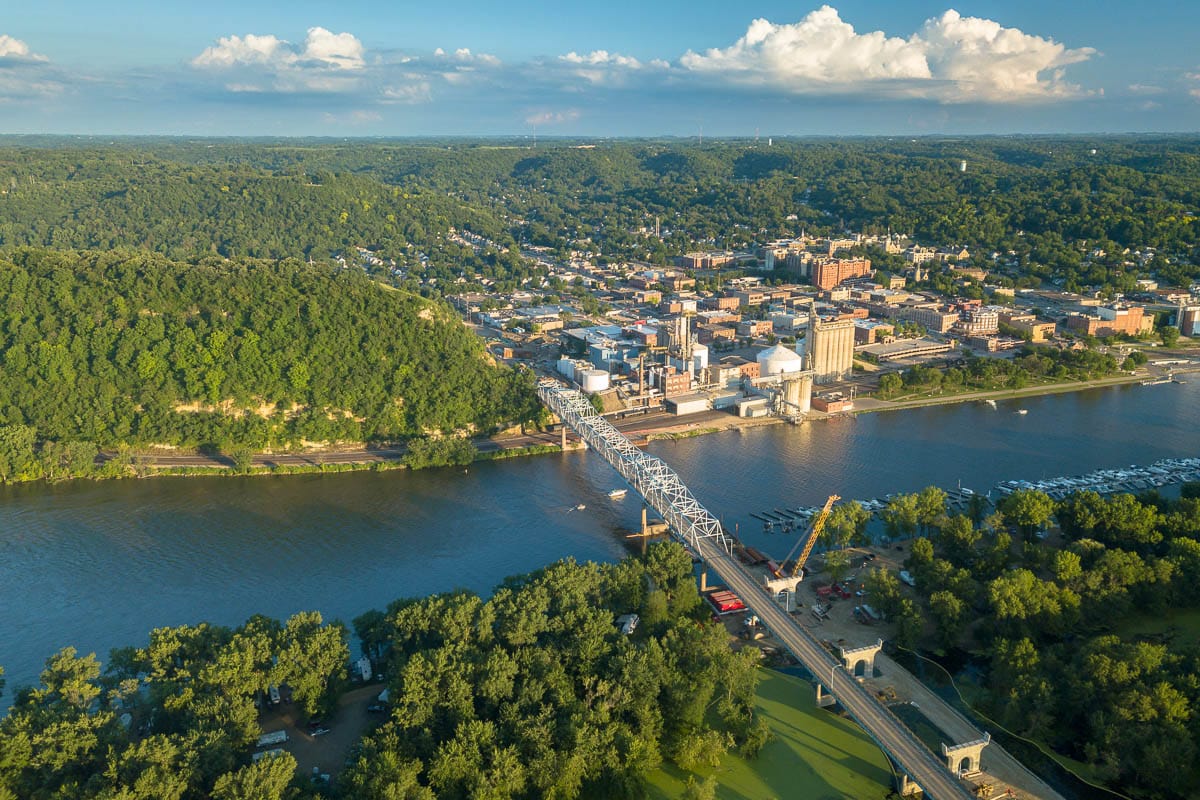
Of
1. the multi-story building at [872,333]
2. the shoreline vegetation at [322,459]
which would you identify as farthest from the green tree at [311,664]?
the multi-story building at [872,333]

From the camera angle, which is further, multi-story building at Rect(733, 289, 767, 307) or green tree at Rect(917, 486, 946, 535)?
multi-story building at Rect(733, 289, 767, 307)

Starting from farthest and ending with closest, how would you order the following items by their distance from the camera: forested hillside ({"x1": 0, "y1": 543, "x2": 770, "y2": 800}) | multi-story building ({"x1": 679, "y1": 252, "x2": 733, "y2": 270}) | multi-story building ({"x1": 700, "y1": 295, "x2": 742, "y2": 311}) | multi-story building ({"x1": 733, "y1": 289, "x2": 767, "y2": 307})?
multi-story building ({"x1": 679, "y1": 252, "x2": 733, "y2": 270})
multi-story building ({"x1": 733, "y1": 289, "x2": 767, "y2": 307})
multi-story building ({"x1": 700, "y1": 295, "x2": 742, "y2": 311})
forested hillside ({"x1": 0, "y1": 543, "x2": 770, "y2": 800})

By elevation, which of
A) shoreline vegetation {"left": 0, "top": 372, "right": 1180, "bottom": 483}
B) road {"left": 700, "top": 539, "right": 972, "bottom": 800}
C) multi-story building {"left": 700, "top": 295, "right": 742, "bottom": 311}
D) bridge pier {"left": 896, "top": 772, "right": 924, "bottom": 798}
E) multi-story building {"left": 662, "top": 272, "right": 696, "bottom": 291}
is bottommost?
bridge pier {"left": 896, "top": 772, "right": 924, "bottom": 798}

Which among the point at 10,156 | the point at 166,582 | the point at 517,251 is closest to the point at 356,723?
the point at 166,582

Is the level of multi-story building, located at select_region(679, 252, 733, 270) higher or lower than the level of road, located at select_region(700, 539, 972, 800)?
higher

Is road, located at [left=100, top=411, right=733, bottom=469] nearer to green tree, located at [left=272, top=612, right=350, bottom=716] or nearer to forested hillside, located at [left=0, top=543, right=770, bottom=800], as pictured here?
forested hillside, located at [left=0, top=543, right=770, bottom=800]

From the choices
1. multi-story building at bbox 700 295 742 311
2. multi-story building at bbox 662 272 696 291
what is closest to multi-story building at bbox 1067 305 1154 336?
multi-story building at bbox 700 295 742 311

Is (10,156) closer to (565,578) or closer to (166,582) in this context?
(166,582)

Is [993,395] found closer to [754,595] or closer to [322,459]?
[754,595]
